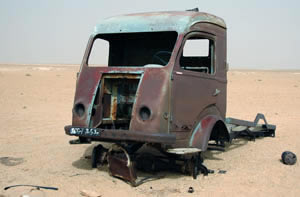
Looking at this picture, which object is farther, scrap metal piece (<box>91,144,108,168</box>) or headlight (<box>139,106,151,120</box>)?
scrap metal piece (<box>91,144,108,168</box>)

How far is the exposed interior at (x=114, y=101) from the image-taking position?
6.14 m

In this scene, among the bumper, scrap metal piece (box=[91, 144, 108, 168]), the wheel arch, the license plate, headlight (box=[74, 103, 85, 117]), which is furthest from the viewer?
scrap metal piece (box=[91, 144, 108, 168])

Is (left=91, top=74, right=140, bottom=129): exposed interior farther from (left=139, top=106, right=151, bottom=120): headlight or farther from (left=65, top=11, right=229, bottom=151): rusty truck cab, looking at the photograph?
(left=139, top=106, right=151, bottom=120): headlight

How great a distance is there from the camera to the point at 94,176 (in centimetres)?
594

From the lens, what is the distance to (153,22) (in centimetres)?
618

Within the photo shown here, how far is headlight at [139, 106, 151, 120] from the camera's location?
18.2 feet

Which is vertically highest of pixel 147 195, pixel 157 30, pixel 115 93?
pixel 157 30

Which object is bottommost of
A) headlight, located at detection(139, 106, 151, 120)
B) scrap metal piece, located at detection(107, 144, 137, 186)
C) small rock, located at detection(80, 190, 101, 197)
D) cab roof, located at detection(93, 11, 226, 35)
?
small rock, located at detection(80, 190, 101, 197)

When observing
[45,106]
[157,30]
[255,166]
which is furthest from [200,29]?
[45,106]

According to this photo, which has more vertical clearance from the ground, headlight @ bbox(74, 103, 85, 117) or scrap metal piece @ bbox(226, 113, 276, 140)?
headlight @ bbox(74, 103, 85, 117)

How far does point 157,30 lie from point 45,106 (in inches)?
431

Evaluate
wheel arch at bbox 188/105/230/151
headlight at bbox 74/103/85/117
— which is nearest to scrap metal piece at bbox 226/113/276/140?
wheel arch at bbox 188/105/230/151

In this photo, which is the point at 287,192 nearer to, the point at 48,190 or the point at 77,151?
the point at 48,190

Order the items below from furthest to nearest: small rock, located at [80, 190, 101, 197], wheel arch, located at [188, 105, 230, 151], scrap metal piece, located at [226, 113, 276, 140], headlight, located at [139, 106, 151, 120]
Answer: scrap metal piece, located at [226, 113, 276, 140] < wheel arch, located at [188, 105, 230, 151] < headlight, located at [139, 106, 151, 120] < small rock, located at [80, 190, 101, 197]
